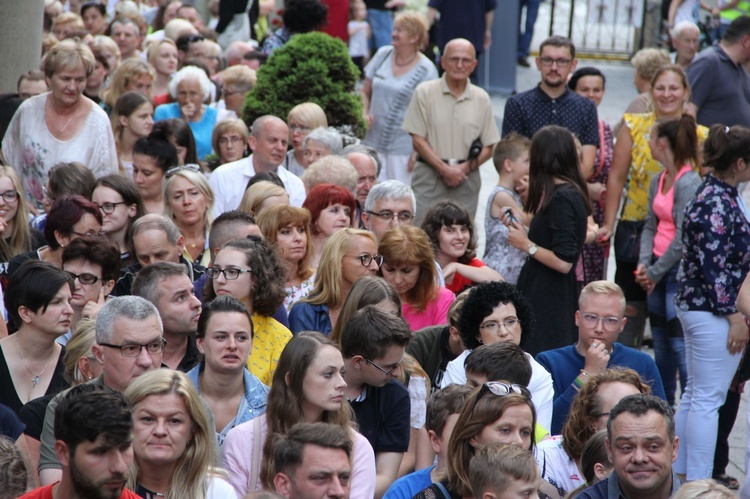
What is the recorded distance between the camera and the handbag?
939 cm

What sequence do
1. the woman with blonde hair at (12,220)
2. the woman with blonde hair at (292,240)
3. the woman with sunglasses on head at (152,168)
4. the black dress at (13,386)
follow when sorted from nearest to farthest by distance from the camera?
the black dress at (13,386) → the woman with blonde hair at (292,240) → the woman with blonde hair at (12,220) → the woman with sunglasses on head at (152,168)

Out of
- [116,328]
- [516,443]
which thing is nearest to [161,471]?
[116,328]

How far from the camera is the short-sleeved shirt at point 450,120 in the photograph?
1025cm

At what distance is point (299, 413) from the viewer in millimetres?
5082

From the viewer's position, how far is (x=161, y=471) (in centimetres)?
462

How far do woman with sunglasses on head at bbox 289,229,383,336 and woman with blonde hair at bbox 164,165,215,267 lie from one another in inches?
48.5

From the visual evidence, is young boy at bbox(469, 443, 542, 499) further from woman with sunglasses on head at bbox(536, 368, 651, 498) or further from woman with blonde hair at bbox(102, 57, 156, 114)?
woman with blonde hair at bbox(102, 57, 156, 114)

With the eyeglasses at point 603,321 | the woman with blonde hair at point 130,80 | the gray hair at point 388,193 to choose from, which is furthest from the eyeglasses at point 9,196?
the woman with blonde hair at point 130,80

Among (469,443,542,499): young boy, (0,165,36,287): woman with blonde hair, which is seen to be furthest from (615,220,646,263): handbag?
(469,443,542,499): young boy

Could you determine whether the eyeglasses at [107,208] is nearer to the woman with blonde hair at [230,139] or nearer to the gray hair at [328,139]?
the gray hair at [328,139]

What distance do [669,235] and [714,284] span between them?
4.61 ft

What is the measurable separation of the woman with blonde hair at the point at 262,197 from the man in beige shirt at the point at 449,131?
8.58 ft

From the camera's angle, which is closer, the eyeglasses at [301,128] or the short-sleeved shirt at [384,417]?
the short-sleeved shirt at [384,417]

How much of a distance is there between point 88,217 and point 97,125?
2045 millimetres
